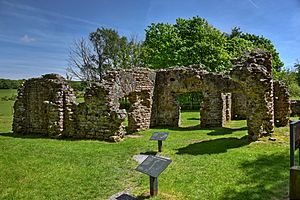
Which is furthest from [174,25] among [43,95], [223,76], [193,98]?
[43,95]

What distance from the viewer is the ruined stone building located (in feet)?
42.5

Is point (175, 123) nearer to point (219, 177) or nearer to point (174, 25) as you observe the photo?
point (219, 177)

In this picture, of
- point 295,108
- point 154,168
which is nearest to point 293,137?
point 154,168

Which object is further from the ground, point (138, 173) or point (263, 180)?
point (263, 180)

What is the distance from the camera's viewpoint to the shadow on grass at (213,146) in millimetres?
11320

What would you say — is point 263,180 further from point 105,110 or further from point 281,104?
point 281,104

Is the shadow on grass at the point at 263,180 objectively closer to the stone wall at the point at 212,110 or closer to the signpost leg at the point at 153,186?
the signpost leg at the point at 153,186

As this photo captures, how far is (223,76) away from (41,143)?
1304cm

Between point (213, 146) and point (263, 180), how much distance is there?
15.5ft

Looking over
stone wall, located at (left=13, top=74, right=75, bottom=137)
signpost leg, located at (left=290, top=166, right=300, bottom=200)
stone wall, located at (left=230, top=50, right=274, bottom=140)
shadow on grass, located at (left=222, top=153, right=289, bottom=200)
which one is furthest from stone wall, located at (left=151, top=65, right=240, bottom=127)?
signpost leg, located at (left=290, top=166, right=300, bottom=200)

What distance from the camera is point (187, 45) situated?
3228 cm

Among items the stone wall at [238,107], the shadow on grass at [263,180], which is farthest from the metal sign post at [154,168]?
the stone wall at [238,107]

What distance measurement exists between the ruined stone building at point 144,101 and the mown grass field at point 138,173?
140cm

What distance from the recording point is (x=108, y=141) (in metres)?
14.1
